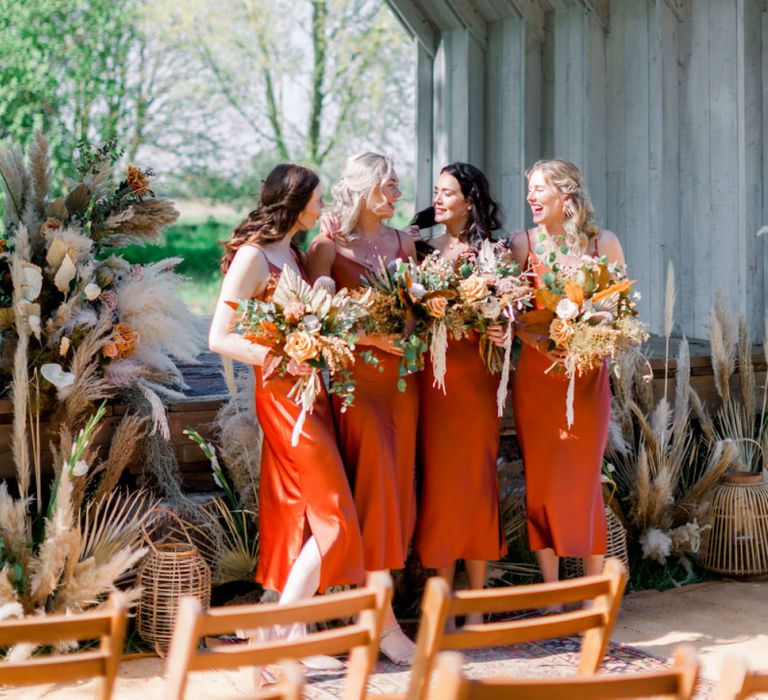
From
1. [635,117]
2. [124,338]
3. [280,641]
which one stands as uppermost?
[635,117]

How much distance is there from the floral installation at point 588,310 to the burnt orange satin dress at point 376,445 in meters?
0.60

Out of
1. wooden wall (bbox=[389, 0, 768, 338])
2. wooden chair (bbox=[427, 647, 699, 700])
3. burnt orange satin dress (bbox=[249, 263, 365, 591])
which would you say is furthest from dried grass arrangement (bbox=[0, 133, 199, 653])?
wooden wall (bbox=[389, 0, 768, 338])

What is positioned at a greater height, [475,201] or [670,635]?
[475,201]

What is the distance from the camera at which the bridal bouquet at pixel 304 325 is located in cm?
369

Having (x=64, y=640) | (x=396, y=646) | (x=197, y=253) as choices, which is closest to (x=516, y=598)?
(x=64, y=640)

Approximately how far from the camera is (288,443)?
4.00 m

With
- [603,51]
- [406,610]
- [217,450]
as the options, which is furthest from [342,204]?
[603,51]

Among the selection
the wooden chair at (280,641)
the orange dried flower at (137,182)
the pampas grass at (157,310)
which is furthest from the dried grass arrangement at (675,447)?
the wooden chair at (280,641)

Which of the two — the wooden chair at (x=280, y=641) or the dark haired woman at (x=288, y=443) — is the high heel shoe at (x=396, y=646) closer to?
the dark haired woman at (x=288, y=443)

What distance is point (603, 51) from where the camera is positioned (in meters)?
7.35

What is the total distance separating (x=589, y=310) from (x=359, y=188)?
0.93 m

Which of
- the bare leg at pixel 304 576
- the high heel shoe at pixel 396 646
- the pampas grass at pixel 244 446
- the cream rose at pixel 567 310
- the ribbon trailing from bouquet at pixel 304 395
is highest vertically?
the cream rose at pixel 567 310

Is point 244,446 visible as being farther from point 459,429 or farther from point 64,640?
point 64,640

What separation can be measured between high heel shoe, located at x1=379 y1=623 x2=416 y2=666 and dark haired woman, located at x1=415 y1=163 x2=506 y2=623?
0.33m
